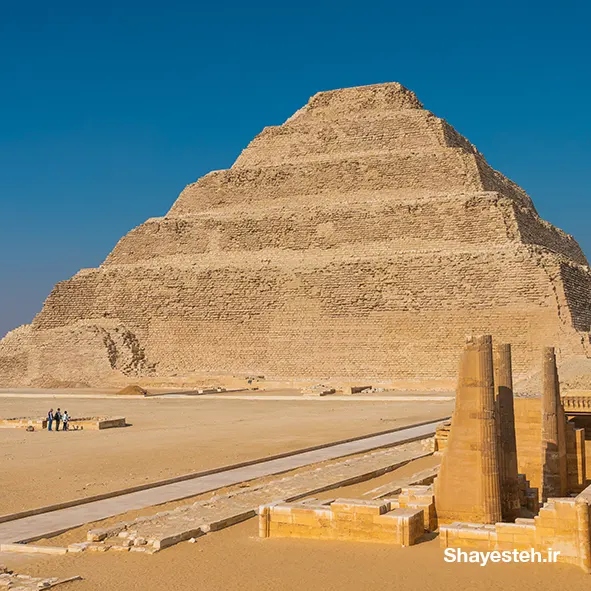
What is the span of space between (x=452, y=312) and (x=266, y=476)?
26131 mm

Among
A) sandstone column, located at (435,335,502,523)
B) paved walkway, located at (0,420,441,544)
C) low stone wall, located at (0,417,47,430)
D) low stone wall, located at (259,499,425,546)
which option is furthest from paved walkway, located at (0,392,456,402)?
low stone wall, located at (259,499,425,546)

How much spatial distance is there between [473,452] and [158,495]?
4.25 metres

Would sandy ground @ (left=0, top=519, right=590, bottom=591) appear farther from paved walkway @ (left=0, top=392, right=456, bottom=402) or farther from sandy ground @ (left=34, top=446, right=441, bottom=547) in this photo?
paved walkway @ (left=0, top=392, right=456, bottom=402)

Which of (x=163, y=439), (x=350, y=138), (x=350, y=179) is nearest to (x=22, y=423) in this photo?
(x=163, y=439)

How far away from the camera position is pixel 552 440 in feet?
39.0

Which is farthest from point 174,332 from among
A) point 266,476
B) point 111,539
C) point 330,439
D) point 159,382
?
point 111,539

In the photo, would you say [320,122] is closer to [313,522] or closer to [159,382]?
[159,382]

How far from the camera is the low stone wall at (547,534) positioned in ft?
23.5

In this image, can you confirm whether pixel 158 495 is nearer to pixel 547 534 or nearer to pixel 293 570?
pixel 293 570

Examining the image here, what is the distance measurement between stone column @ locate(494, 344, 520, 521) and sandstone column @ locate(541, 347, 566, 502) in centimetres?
155

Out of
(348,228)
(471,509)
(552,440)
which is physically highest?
(348,228)

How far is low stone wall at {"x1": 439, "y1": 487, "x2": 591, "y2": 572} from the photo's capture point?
7.16m


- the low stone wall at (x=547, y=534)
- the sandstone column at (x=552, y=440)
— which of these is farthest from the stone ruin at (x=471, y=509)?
the sandstone column at (x=552, y=440)

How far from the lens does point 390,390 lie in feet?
112
